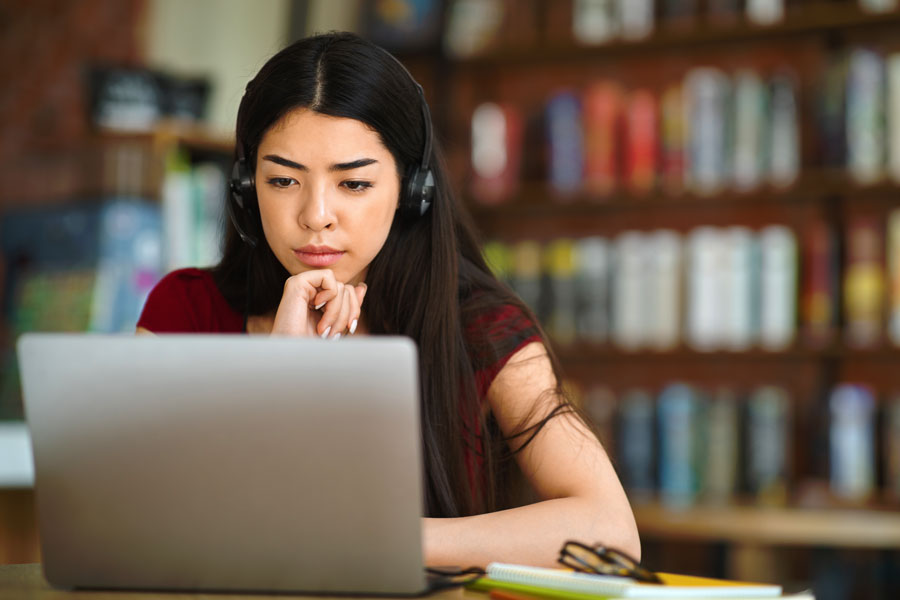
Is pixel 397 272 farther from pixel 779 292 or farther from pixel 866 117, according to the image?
pixel 866 117

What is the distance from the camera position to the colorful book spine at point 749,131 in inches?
102

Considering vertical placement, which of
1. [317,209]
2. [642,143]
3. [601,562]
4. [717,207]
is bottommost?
[601,562]

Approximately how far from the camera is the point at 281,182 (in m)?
1.27

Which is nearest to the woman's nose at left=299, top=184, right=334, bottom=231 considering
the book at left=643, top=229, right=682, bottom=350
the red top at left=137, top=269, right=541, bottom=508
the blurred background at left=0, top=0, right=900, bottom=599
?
the red top at left=137, top=269, right=541, bottom=508

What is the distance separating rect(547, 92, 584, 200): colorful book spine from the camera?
2779 mm

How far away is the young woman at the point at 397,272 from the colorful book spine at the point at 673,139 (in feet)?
4.37

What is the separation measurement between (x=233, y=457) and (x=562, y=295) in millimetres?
2044

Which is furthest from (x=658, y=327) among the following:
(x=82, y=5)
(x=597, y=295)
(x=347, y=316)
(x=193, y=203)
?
(x=82, y=5)

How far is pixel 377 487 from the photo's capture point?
0.79 m

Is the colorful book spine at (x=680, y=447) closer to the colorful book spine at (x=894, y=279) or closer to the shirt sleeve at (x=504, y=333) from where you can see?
the colorful book spine at (x=894, y=279)

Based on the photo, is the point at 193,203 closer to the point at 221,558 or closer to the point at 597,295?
the point at 597,295

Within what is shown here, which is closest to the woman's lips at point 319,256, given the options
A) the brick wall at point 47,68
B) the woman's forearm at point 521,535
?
the woman's forearm at point 521,535

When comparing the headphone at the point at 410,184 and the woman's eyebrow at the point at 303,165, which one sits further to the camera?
the headphone at the point at 410,184

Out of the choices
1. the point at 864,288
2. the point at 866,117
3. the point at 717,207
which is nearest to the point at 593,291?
the point at 717,207
